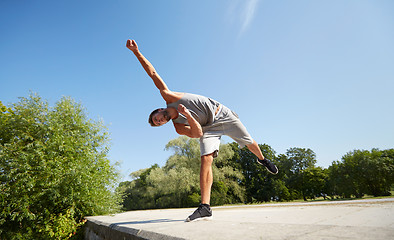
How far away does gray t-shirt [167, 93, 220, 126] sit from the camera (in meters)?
2.68

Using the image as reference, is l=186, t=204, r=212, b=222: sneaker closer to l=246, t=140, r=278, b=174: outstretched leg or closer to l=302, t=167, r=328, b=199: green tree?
l=246, t=140, r=278, b=174: outstretched leg

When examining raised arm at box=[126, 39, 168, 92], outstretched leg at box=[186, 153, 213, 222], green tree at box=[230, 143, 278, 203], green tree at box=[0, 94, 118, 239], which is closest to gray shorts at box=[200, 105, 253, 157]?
outstretched leg at box=[186, 153, 213, 222]

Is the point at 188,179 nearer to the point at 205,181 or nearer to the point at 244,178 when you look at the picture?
the point at 244,178

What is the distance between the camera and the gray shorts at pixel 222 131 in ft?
8.55

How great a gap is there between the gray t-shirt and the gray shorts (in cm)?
10

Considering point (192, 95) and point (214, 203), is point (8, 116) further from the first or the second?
point (214, 203)

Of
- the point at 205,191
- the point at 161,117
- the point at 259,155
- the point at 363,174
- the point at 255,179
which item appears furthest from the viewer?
the point at 255,179

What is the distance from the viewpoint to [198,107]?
2.71 m

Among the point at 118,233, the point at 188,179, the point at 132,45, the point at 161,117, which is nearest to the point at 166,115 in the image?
the point at 161,117

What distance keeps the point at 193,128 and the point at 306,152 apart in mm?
42235

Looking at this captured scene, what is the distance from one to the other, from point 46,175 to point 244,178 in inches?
951

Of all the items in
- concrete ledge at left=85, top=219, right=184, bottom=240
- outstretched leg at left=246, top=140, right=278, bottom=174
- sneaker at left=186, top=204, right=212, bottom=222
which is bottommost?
concrete ledge at left=85, top=219, right=184, bottom=240

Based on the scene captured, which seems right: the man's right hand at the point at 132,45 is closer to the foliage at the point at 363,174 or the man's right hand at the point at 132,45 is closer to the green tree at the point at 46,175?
the green tree at the point at 46,175

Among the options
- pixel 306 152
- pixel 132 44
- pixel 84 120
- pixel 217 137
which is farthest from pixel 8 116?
pixel 306 152
